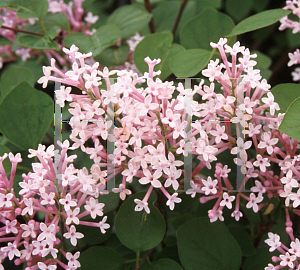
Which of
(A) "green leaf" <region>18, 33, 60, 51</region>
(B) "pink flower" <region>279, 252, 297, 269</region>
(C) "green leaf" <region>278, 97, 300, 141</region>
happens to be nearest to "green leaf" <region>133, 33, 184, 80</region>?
(A) "green leaf" <region>18, 33, 60, 51</region>

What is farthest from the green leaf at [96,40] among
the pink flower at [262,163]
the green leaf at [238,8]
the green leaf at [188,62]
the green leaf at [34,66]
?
the green leaf at [238,8]

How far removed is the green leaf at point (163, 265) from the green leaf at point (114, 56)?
0.40 m

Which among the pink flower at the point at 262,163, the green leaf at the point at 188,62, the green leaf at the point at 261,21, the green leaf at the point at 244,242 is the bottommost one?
the green leaf at the point at 244,242

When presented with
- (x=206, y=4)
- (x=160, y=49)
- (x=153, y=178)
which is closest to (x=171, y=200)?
(x=153, y=178)

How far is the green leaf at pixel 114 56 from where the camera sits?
0.72 m

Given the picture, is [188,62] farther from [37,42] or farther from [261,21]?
[37,42]

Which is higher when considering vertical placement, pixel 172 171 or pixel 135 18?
pixel 135 18

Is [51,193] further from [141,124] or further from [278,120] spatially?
[278,120]

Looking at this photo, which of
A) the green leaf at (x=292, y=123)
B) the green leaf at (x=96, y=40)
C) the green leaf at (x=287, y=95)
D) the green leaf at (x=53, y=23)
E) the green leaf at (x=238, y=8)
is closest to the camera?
the green leaf at (x=292, y=123)

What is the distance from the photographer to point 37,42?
Result: 2.26ft

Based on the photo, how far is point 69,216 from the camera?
0.48 meters

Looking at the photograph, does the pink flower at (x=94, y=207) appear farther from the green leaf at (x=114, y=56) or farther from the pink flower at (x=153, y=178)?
the green leaf at (x=114, y=56)

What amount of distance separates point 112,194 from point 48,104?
0.21 meters

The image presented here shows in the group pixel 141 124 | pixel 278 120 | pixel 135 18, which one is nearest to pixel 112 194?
pixel 141 124
